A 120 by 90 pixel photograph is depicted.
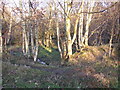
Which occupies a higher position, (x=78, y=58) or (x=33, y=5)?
(x=33, y=5)

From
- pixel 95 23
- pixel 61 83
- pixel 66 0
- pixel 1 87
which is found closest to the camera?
pixel 1 87

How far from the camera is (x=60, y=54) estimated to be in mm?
17484

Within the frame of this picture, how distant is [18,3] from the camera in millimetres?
16391

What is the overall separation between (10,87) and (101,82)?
12.8ft

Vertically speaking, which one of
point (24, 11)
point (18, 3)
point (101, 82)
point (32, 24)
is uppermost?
point (18, 3)

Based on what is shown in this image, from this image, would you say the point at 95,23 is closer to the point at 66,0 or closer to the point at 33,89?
the point at 66,0

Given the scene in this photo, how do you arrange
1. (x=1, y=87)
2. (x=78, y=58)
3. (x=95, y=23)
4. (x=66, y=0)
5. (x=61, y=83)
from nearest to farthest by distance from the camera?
(x=1, y=87) < (x=61, y=83) < (x=66, y=0) < (x=78, y=58) < (x=95, y=23)

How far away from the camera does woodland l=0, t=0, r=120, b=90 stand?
6992mm

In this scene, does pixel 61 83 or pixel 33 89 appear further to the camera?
pixel 61 83

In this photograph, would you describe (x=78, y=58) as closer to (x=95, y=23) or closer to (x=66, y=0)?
(x=66, y=0)

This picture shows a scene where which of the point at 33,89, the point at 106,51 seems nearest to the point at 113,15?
the point at 106,51

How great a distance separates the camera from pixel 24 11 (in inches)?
579

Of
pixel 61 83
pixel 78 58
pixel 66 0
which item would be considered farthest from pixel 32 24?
pixel 61 83

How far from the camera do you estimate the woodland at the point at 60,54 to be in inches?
275
